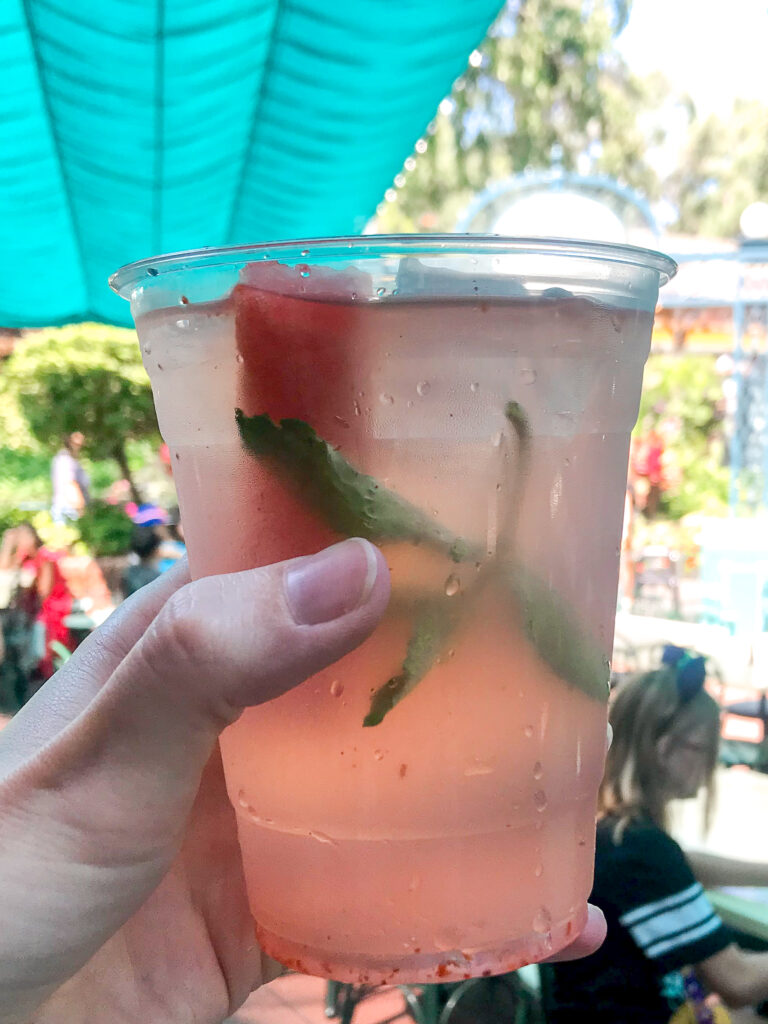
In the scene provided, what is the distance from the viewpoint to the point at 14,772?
2.94ft

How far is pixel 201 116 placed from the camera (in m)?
3.10

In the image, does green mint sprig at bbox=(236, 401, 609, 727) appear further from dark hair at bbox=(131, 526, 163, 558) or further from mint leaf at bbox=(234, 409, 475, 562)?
dark hair at bbox=(131, 526, 163, 558)

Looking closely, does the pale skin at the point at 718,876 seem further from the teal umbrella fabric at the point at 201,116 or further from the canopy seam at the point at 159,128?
the canopy seam at the point at 159,128

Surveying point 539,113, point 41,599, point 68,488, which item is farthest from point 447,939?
point 539,113

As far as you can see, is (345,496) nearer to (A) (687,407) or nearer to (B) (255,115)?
(B) (255,115)

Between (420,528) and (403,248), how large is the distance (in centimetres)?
25

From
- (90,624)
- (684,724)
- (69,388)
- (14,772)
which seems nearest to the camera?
(14,772)

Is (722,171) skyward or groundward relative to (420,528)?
skyward

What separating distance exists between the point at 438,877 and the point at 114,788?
32cm

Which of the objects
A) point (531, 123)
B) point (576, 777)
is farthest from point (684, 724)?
point (531, 123)

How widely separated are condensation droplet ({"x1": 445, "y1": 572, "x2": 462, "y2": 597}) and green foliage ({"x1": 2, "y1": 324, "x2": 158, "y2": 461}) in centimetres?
753

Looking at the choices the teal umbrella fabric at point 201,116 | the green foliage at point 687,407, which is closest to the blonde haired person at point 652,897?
the teal umbrella fabric at point 201,116

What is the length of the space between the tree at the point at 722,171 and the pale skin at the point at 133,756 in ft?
67.5

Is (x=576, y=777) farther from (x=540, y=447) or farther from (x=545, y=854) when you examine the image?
(x=540, y=447)
